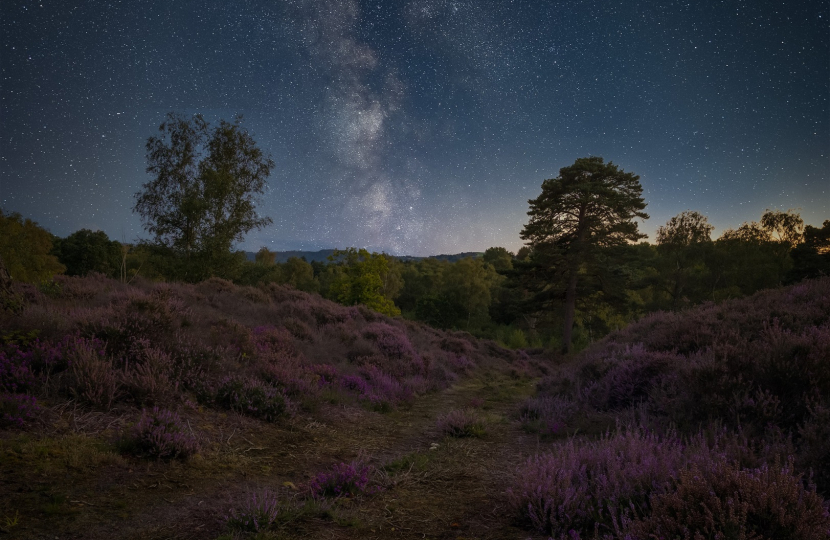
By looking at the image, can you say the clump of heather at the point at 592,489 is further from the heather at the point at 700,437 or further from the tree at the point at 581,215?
the tree at the point at 581,215

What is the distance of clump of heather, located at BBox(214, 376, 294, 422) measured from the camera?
6262mm

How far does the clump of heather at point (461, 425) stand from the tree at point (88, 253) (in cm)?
6346

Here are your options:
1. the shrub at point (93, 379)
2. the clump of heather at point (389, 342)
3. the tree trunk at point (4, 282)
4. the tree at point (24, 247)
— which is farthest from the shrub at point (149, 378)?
the tree at point (24, 247)

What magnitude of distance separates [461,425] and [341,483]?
3.14 meters

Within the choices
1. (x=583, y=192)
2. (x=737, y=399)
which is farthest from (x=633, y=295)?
(x=737, y=399)

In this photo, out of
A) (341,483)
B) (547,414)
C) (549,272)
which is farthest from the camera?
(549,272)

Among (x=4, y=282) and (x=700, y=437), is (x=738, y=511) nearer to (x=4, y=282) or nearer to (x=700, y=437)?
(x=700, y=437)

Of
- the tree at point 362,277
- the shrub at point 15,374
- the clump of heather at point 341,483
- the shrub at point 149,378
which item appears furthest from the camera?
the tree at point 362,277

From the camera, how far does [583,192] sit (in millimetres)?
26234

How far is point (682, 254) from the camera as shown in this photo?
4100 cm

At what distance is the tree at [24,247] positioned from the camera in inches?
1480

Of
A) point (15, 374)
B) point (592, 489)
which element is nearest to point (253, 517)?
point (592, 489)

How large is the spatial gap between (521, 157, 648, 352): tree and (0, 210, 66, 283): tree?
151 feet

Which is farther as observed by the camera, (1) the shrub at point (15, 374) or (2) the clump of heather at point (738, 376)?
(1) the shrub at point (15, 374)
